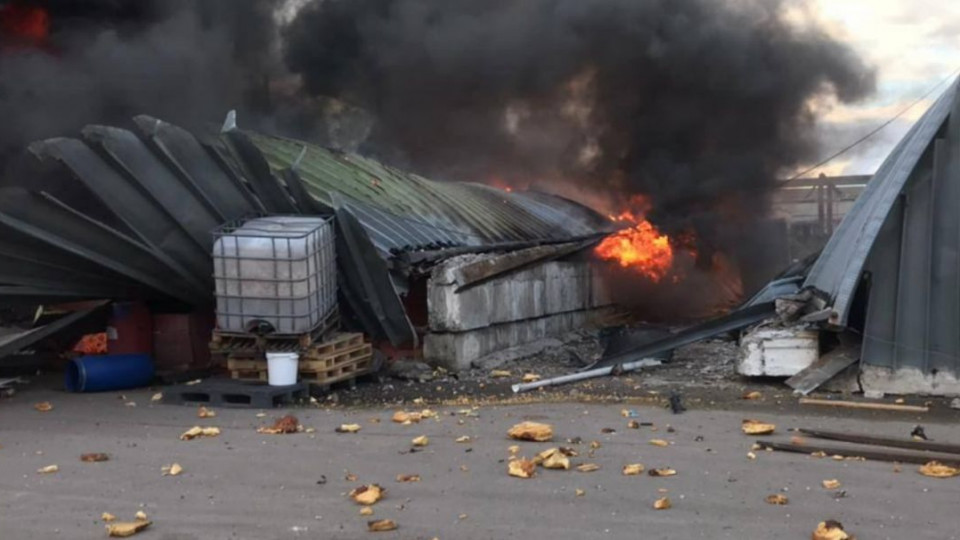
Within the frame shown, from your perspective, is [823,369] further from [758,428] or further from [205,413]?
[205,413]

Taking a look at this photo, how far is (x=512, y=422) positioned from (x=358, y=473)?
2061 millimetres

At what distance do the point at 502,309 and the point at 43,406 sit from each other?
226 inches

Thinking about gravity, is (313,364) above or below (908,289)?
below

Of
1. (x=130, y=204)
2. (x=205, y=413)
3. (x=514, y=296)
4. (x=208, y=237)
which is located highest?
(x=130, y=204)

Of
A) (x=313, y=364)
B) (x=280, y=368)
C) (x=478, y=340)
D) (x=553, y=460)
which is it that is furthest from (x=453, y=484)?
(x=478, y=340)

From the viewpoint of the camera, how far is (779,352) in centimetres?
933

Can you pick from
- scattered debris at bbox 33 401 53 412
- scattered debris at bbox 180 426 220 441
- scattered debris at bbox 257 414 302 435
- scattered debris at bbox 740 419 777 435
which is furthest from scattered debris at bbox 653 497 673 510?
scattered debris at bbox 33 401 53 412

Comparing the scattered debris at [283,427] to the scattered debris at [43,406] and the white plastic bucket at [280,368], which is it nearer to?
the white plastic bucket at [280,368]

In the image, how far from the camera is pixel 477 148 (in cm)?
2092

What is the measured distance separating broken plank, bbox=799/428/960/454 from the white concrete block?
2.52 metres

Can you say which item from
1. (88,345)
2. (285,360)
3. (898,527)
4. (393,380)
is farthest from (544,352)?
(898,527)

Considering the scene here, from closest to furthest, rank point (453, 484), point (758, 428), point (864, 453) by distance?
point (453, 484) < point (864, 453) < point (758, 428)

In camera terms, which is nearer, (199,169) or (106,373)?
(106,373)

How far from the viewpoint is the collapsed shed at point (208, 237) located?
9.38 m
